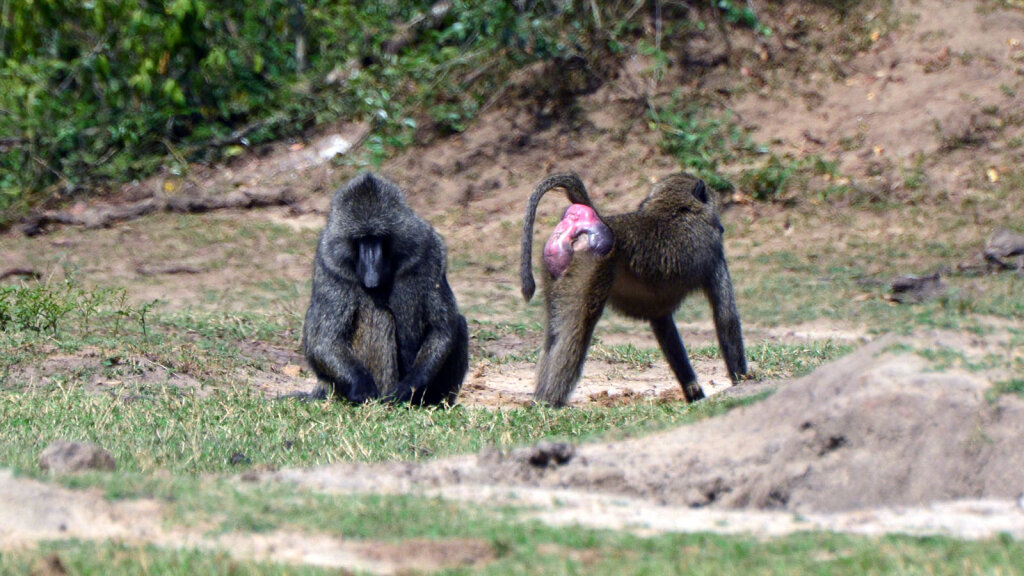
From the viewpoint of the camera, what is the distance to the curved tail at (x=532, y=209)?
245 inches

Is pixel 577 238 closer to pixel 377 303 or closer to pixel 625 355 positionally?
pixel 377 303

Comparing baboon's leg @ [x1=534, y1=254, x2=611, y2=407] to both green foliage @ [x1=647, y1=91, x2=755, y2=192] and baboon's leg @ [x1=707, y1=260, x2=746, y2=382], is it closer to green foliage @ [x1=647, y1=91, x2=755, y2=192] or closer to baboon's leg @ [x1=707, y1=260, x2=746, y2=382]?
baboon's leg @ [x1=707, y1=260, x2=746, y2=382]

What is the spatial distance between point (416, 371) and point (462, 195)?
6.50 m

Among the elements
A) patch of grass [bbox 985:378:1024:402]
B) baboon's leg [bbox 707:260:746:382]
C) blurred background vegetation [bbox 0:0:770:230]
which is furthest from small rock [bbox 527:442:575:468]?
blurred background vegetation [bbox 0:0:770:230]

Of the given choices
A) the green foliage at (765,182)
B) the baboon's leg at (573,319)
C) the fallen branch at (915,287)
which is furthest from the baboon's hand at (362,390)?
the green foliage at (765,182)

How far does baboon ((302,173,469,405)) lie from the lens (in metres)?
6.24

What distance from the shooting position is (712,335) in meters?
9.22

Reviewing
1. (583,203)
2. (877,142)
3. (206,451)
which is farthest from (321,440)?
(877,142)

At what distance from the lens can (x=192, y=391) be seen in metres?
6.51

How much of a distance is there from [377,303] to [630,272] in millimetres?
1321

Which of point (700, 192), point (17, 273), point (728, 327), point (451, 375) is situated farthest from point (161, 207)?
point (728, 327)

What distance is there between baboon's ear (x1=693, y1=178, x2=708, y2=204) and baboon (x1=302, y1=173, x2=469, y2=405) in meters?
1.59

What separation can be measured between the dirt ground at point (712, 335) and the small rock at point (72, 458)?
489mm

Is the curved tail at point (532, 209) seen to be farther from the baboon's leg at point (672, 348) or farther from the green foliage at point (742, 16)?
the green foliage at point (742, 16)
